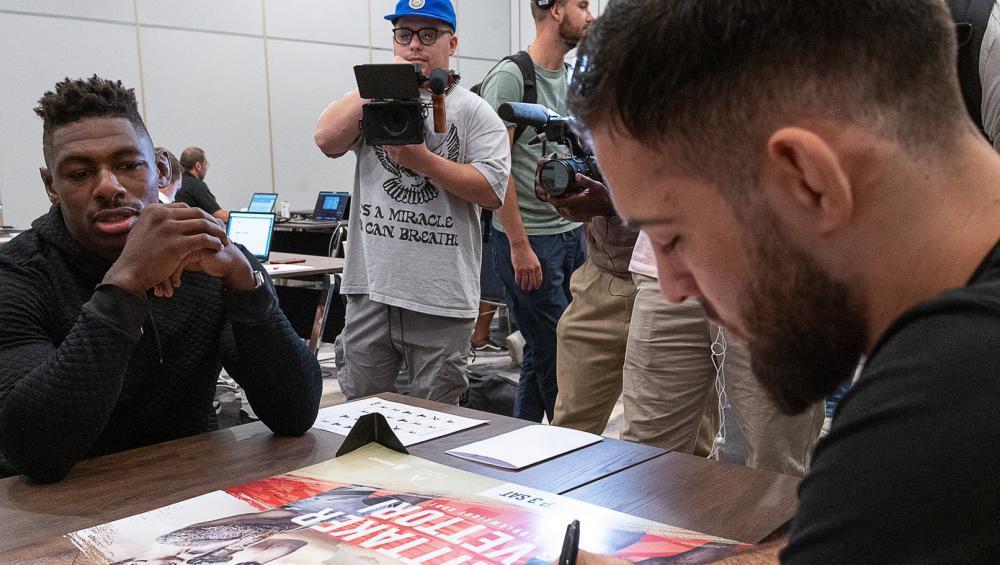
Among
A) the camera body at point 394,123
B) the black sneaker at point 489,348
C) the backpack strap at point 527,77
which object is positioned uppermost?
the backpack strap at point 527,77

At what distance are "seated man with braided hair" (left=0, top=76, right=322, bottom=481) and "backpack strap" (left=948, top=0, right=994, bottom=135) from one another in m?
1.21

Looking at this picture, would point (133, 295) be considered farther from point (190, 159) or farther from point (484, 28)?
point (484, 28)

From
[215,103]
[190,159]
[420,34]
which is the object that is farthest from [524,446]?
[215,103]

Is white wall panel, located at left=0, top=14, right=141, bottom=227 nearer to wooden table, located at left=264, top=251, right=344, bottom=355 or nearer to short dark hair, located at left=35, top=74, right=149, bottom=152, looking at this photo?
wooden table, located at left=264, top=251, right=344, bottom=355

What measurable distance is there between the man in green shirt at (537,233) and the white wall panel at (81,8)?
5493 millimetres

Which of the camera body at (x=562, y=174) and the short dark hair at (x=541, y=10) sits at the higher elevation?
the short dark hair at (x=541, y=10)

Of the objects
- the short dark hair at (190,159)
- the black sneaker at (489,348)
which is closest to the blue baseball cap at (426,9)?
the black sneaker at (489,348)

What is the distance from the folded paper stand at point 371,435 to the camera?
1197mm

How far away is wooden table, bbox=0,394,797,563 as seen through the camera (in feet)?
3.14

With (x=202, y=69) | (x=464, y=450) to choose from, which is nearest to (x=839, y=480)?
(x=464, y=450)

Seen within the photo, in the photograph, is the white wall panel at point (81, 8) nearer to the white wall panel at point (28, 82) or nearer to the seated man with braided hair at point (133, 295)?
the white wall panel at point (28, 82)

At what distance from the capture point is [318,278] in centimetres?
440

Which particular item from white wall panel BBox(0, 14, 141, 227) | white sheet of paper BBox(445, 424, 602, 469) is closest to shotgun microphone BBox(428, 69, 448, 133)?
white sheet of paper BBox(445, 424, 602, 469)

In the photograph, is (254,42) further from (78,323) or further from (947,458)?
(947,458)
